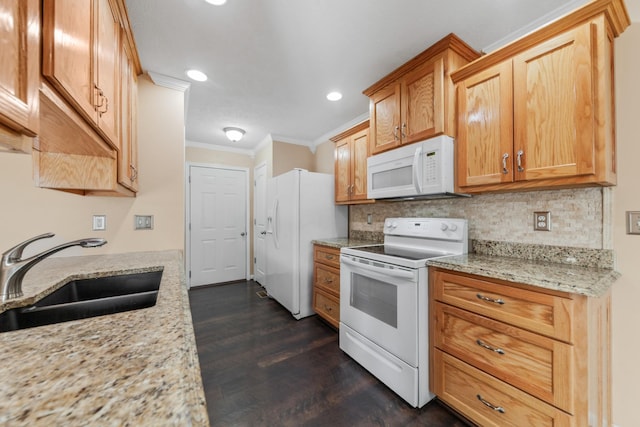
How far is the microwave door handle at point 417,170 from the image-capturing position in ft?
6.20

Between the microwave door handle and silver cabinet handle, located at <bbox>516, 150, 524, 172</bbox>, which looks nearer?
silver cabinet handle, located at <bbox>516, 150, 524, 172</bbox>

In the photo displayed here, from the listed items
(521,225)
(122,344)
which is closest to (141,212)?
(122,344)

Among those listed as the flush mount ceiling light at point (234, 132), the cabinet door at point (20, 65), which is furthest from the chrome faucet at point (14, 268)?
the flush mount ceiling light at point (234, 132)

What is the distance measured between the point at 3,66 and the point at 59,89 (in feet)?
0.83

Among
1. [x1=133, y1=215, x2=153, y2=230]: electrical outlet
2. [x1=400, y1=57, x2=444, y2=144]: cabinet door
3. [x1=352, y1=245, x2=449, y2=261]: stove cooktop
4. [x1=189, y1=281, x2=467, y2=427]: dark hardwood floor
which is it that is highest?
[x1=400, y1=57, x2=444, y2=144]: cabinet door

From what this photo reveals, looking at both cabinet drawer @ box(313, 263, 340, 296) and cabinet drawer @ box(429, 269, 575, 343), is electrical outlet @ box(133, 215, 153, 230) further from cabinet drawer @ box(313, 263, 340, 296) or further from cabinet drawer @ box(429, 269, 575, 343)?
cabinet drawer @ box(429, 269, 575, 343)

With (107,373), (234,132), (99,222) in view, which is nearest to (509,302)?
(107,373)

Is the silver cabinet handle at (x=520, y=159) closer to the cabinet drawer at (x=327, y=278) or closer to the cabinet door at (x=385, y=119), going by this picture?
the cabinet door at (x=385, y=119)

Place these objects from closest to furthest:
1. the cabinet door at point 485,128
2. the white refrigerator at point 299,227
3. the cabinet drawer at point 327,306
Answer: the cabinet door at point 485,128 < the cabinet drawer at point 327,306 < the white refrigerator at point 299,227

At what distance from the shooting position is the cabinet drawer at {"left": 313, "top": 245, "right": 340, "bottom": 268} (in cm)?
256

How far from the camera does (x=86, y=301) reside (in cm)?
112

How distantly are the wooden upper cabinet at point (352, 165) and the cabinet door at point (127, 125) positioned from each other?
1.95 metres

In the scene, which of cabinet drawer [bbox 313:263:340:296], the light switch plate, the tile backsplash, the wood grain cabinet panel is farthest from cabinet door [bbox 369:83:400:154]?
the light switch plate

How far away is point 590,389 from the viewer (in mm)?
1117
